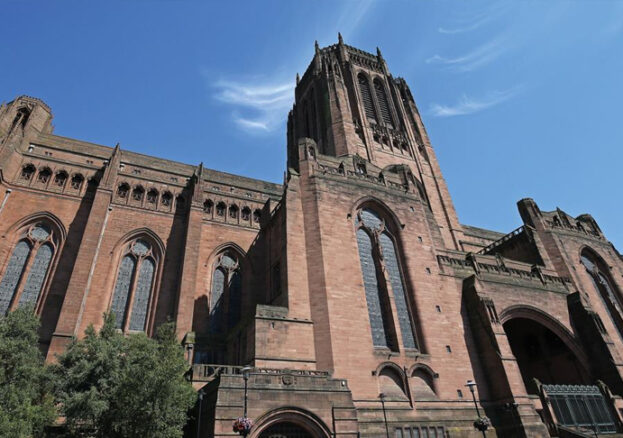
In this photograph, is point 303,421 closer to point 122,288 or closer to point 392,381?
point 392,381

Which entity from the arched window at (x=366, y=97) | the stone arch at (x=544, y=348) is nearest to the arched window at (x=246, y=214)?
the stone arch at (x=544, y=348)

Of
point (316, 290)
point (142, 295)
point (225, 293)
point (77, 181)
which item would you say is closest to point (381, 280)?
point (316, 290)

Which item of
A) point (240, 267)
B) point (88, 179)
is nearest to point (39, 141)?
point (88, 179)

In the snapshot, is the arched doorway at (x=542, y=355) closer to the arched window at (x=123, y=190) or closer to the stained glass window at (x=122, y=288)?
the stained glass window at (x=122, y=288)

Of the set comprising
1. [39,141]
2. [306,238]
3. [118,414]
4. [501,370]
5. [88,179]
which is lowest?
[118,414]

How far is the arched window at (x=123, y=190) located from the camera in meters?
28.7

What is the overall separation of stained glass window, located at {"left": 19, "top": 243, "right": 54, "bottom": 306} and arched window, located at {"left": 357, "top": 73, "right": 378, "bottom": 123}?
33.1m

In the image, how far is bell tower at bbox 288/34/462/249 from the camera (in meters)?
40.2

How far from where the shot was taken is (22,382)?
1530 centimetres

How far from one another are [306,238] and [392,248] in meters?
6.17

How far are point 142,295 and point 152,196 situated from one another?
7.74 meters

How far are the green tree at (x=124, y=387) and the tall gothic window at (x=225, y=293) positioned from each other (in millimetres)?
8983

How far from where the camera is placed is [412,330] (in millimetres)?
22453

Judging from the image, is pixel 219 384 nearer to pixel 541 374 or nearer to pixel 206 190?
pixel 206 190
